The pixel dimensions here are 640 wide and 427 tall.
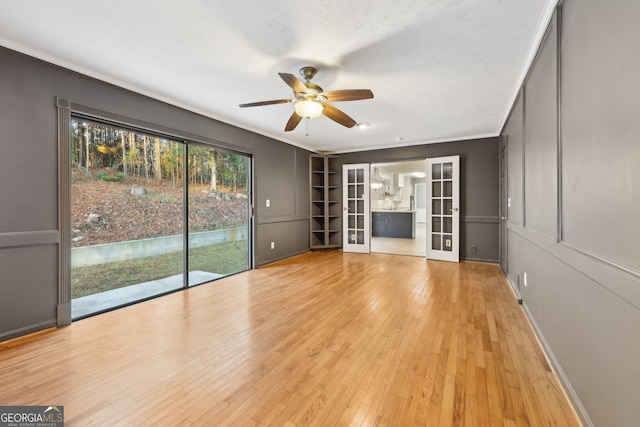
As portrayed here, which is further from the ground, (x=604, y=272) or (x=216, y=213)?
(x=216, y=213)

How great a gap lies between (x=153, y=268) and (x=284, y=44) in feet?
10.4

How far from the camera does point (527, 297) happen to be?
274 cm

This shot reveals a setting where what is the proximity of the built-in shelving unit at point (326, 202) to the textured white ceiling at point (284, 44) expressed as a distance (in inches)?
125

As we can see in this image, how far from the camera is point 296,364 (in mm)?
1935

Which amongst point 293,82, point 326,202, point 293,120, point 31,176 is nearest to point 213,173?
point 293,120

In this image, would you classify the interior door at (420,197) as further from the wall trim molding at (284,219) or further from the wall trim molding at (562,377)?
the wall trim molding at (562,377)

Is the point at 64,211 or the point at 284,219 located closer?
the point at 64,211

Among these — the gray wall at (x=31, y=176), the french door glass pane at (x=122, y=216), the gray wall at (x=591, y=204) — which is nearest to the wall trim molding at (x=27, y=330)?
the gray wall at (x=31, y=176)

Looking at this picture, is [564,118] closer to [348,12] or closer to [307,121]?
[348,12]

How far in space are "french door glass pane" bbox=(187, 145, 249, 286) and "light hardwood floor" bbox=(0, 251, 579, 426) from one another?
844mm

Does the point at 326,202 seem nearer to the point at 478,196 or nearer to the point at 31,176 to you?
the point at 478,196

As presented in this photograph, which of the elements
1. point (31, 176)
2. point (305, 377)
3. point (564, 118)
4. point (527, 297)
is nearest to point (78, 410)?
point (305, 377)

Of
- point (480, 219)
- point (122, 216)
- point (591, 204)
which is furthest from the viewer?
point (480, 219)

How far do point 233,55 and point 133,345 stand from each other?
8.66 feet
